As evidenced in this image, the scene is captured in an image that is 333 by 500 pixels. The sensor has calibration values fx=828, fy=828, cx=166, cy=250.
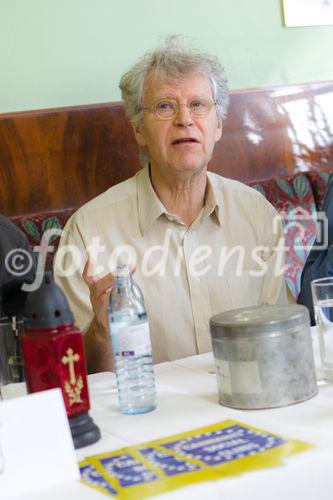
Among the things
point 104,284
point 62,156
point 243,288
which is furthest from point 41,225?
point 104,284

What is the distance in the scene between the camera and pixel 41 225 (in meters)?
2.56

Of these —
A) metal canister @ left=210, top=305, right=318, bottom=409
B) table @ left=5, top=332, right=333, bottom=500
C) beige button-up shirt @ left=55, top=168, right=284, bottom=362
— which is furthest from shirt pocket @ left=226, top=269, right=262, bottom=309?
metal canister @ left=210, top=305, right=318, bottom=409

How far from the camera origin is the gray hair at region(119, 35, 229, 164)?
7.89 ft

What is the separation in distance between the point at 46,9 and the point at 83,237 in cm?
89

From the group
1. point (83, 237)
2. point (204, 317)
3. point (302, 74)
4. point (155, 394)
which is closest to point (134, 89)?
point (83, 237)

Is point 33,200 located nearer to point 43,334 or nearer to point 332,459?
point 43,334

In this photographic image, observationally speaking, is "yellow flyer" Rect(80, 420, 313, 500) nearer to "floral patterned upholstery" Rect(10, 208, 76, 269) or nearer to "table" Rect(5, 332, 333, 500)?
"table" Rect(5, 332, 333, 500)

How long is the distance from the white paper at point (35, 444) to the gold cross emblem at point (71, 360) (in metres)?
0.10

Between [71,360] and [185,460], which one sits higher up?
[71,360]

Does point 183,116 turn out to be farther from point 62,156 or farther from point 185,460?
point 185,460

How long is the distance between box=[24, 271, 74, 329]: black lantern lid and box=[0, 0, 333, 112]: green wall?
5.12 feet

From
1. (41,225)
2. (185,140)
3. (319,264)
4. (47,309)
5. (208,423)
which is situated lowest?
(208,423)

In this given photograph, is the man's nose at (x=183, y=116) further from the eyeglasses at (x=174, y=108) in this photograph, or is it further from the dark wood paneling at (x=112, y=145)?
the dark wood paneling at (x=112, y=145)

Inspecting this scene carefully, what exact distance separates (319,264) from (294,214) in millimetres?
588
